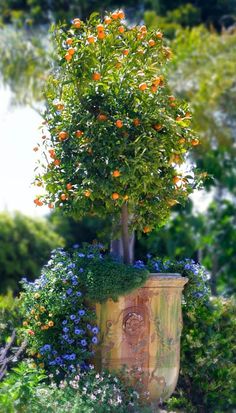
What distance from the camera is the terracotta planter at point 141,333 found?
5801 millimetres

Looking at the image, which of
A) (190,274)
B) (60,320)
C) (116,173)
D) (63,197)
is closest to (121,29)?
(116,173)

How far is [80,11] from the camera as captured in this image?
60.2 feet

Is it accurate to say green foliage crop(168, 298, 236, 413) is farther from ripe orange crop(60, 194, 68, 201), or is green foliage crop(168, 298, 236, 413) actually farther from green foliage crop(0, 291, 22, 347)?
ripe orange crop(60, 194, 68, 201)

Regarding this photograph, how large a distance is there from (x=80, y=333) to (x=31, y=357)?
78cm

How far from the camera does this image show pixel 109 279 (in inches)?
224

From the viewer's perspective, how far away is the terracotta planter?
5801 mm

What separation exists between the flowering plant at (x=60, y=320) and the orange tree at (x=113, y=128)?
1.55ft

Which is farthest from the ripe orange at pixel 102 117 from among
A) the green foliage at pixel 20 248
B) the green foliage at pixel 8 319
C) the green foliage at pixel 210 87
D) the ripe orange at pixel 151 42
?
the green foliage at pixel 210 87

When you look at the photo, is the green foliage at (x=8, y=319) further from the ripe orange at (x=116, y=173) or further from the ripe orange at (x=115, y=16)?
the ripe orange at (x=115, y=16)

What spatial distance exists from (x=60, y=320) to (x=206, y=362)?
1.72 m

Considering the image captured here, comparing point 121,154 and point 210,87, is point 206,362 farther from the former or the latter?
point 210,87

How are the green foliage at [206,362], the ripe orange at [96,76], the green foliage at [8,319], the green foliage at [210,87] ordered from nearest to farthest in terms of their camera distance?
the ripe orange at [96,76] → the green foliage at [8,319] → the green foliage at [206,362] → the green foliage at [210,87]

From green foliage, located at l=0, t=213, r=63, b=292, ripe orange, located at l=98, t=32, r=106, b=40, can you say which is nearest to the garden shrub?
ripe orange, located at l=98, t=32, r=106, b=40

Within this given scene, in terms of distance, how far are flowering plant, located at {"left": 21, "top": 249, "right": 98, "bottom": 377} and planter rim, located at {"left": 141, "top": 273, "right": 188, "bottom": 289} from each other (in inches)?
17.4
